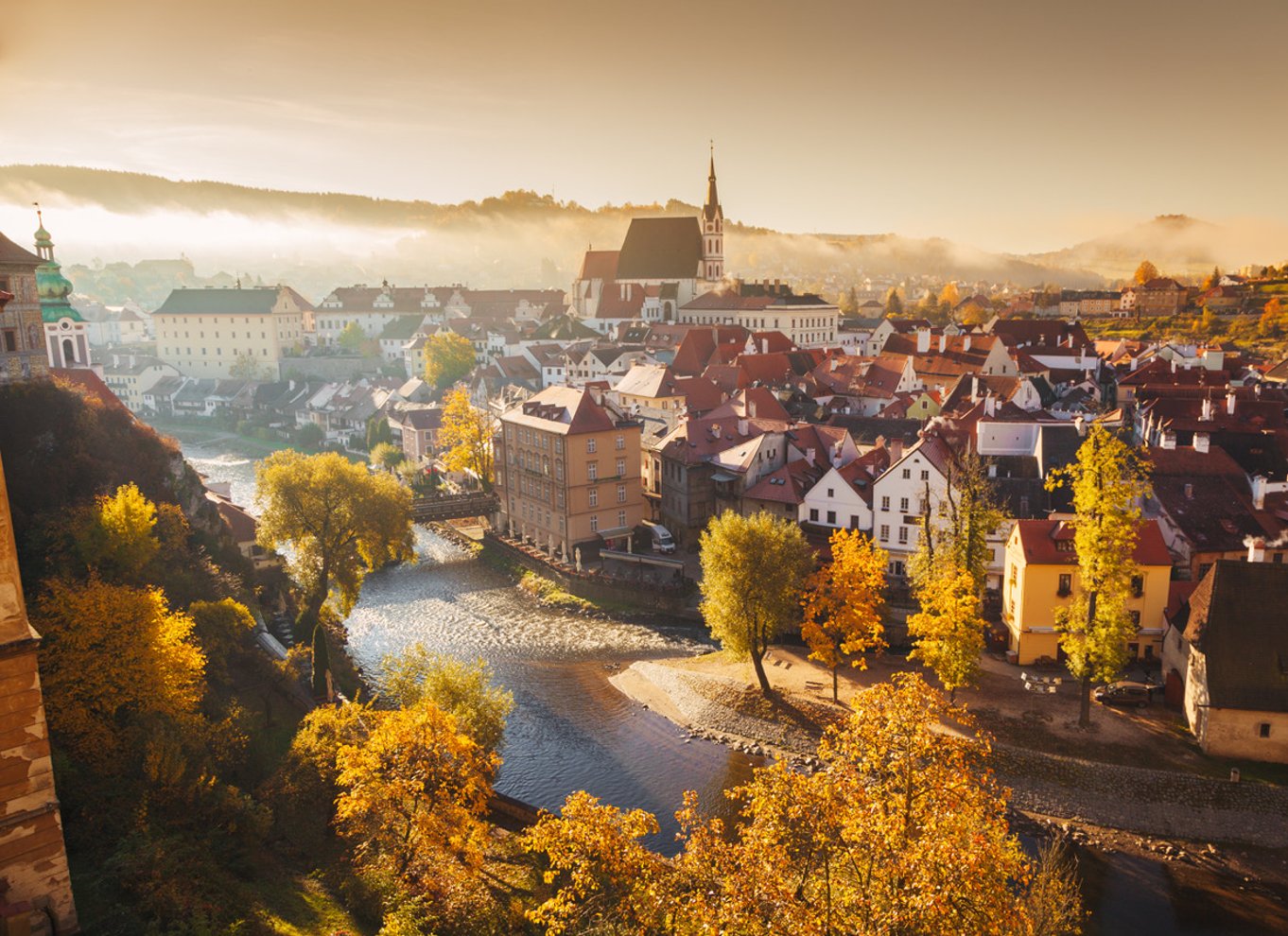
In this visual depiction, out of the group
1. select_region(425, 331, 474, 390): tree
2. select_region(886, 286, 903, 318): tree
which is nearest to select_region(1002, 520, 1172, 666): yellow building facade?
select_region(425, 331, 474, 390): tree

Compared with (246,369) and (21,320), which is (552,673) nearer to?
(21,320)

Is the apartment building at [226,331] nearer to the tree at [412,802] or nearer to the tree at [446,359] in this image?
the tree at [446,359]

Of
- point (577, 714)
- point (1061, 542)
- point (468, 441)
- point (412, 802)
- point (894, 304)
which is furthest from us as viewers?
point (894, 304)

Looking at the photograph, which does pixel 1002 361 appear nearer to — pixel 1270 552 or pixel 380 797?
pixel 1270 552

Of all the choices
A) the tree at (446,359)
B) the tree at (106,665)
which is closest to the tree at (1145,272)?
the tree at (446,359)

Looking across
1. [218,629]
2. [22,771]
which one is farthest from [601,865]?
[218,629]

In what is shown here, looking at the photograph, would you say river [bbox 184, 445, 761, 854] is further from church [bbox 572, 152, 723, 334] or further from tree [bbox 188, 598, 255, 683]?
church [bbox 572, 152, 723, 334]
